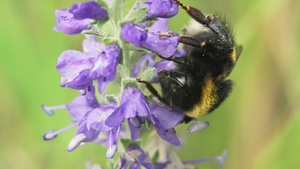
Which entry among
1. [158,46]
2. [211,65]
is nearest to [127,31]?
[158,46]

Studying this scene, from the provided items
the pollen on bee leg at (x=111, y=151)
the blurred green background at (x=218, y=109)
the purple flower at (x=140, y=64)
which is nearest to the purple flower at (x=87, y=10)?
the purple flower at (x=140, y=64)

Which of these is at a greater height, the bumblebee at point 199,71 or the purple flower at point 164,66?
the bumblebee at point 199,71

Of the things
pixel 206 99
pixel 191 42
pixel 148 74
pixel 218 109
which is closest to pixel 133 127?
pixel 148 74

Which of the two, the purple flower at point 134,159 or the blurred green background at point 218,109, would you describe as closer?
the purple flower at point 134,159

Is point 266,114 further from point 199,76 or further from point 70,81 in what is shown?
point 70,81

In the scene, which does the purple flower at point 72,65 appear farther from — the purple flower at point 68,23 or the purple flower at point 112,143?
the purple flower at point 112,143

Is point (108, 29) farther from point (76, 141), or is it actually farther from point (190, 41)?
point (76, 141)

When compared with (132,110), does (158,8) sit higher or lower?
higher
